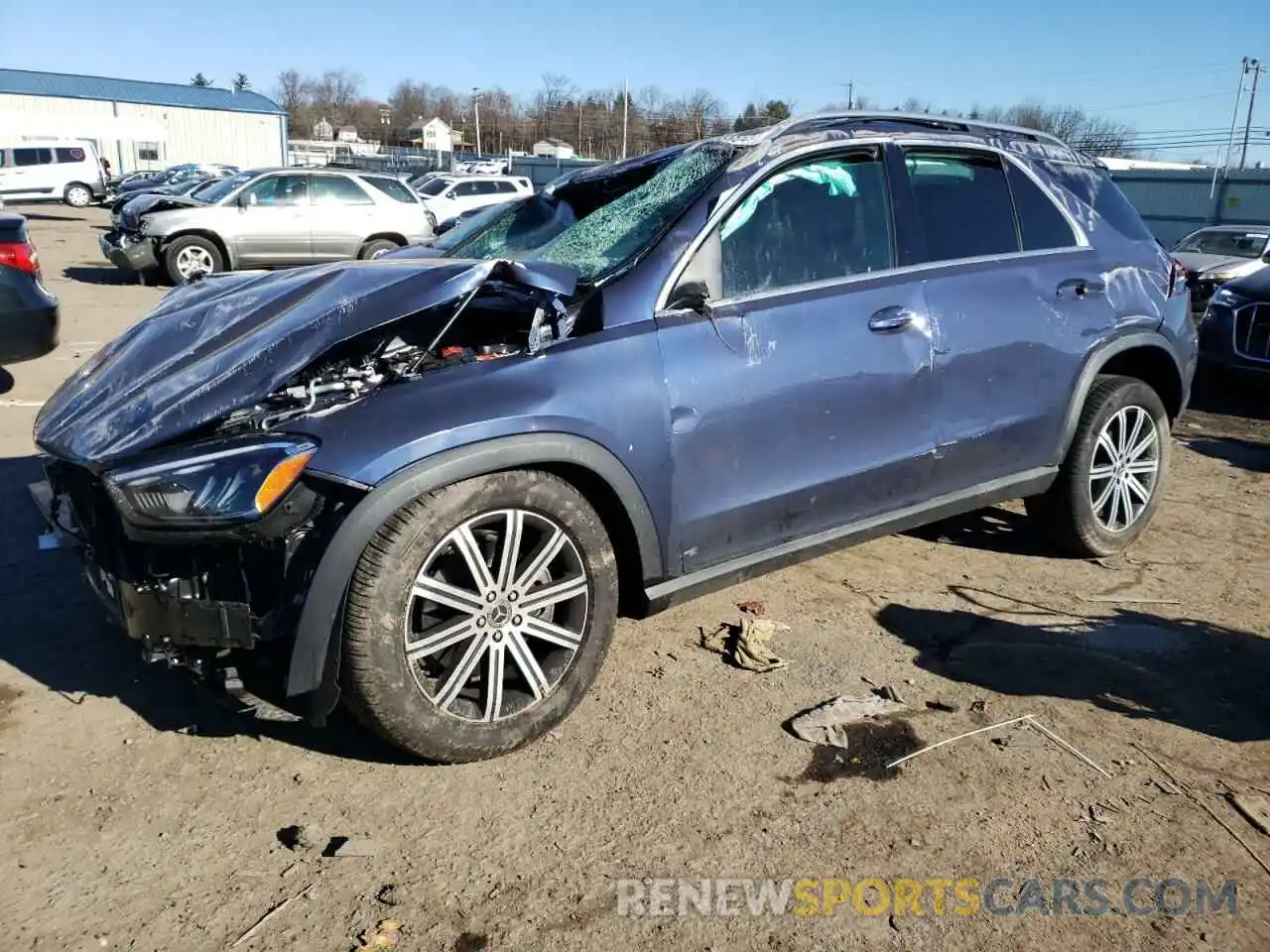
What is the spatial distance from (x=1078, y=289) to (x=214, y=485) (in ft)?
11.6

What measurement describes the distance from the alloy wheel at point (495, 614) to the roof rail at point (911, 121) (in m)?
1.81

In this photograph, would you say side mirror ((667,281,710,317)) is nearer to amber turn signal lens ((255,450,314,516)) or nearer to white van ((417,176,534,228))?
amber turn signal lens ((255,450,314,516))

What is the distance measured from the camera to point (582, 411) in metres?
2.97

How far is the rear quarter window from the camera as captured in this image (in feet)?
14.5

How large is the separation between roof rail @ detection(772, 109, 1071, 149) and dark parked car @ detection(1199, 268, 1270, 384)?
5148 millimetres

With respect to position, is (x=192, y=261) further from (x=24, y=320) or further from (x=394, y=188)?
(x=24, y=320)

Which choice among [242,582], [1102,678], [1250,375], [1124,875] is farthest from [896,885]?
[1250,375]

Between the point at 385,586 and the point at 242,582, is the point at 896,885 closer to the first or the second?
the point at 385,586

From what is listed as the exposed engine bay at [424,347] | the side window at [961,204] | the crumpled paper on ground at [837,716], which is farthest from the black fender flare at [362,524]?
the side window at [961,204]

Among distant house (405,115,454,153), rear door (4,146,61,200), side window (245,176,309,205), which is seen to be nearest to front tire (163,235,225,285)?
side window (245,176,309,205)

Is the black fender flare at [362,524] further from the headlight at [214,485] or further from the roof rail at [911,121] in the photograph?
the roof rail at [911,121]

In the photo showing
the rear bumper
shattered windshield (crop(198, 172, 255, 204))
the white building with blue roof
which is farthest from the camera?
the white building with blue roof

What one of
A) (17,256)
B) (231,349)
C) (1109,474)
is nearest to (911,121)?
(1109,474)

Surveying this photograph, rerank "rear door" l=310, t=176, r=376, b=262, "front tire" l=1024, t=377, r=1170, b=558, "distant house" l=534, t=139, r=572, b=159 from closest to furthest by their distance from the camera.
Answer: "front tire" l=1024, t=377, r=1170, b=558 → "rear door" l=310, t=176, r=376, b=262 → "distant house" l=534, t=139, r=572, b=159
